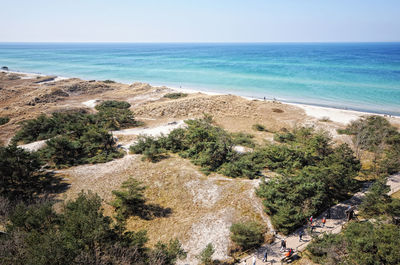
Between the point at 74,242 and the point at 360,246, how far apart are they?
1444 centimetres

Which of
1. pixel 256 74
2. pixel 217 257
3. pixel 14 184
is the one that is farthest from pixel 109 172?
pixel 256 74

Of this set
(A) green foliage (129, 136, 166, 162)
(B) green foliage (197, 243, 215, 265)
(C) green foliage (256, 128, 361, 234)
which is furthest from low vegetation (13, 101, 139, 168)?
(C) green foliage (256, 128, 361, 234)

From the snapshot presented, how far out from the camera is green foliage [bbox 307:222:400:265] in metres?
11.1

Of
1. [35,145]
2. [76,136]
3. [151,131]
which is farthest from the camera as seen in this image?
[151,131]

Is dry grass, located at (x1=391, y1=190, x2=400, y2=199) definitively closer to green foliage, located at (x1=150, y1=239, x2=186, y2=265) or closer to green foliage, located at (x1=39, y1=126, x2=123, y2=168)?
green foliage, located at (x1=150, y1=239, x2=186, y2=265)

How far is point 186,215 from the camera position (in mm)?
18250

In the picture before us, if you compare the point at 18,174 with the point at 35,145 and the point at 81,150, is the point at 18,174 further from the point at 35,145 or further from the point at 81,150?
the point at 35,145

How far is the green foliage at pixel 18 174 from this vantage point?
18.8 metres

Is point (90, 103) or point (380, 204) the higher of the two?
point (90, 103)

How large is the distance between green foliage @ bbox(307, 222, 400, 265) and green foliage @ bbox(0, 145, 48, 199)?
22.7 meters

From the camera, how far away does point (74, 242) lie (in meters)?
10.4

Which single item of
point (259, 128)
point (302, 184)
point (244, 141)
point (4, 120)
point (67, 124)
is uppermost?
point (67, 124)

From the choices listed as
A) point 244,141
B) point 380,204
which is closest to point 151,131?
point 244,141

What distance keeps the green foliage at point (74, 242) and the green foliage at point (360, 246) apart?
28.1ft
